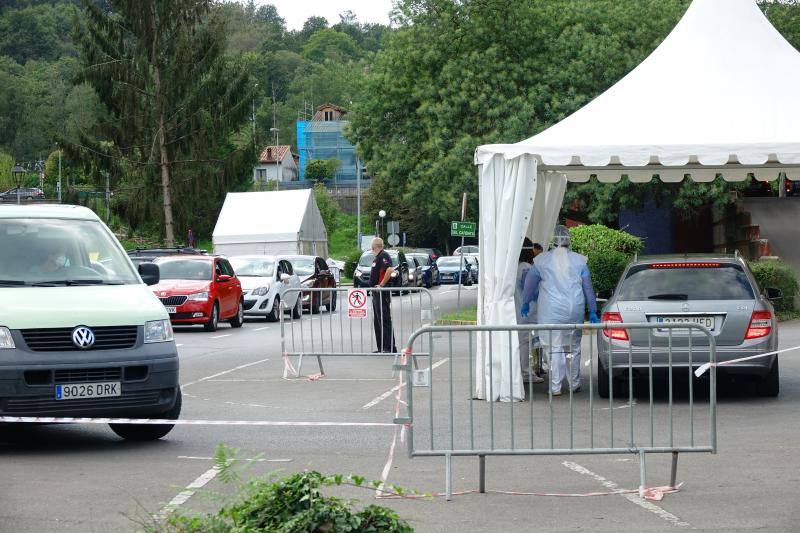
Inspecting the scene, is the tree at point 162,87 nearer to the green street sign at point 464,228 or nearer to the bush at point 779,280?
the green street sign at point 464,228

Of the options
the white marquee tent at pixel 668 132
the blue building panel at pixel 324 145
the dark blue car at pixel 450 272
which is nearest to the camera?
the white marquee tent at pixel 668 132

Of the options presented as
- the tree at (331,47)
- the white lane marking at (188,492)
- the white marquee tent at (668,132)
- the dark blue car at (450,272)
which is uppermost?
the tree at (331,47)

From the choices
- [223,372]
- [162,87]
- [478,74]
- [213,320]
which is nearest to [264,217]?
[478,74]

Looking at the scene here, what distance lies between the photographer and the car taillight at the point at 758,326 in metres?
12.9

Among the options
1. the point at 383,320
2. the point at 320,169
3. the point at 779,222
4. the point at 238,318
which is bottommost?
the point at 238,318

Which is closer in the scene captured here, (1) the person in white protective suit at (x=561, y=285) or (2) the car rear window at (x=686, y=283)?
(2) the car rear window at (x=686, y=283)

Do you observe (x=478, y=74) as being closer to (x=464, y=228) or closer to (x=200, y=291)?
(x=464, y=228)

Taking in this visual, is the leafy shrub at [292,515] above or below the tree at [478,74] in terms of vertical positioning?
below

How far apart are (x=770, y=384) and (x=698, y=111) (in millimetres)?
3309

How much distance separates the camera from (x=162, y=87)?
51.2m

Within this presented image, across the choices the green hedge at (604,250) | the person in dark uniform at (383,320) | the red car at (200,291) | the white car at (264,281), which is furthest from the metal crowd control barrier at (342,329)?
the white car at (264,281)

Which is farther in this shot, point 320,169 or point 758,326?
point 320,169

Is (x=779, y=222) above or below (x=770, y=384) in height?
above

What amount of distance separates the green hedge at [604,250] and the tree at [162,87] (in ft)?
78.7
